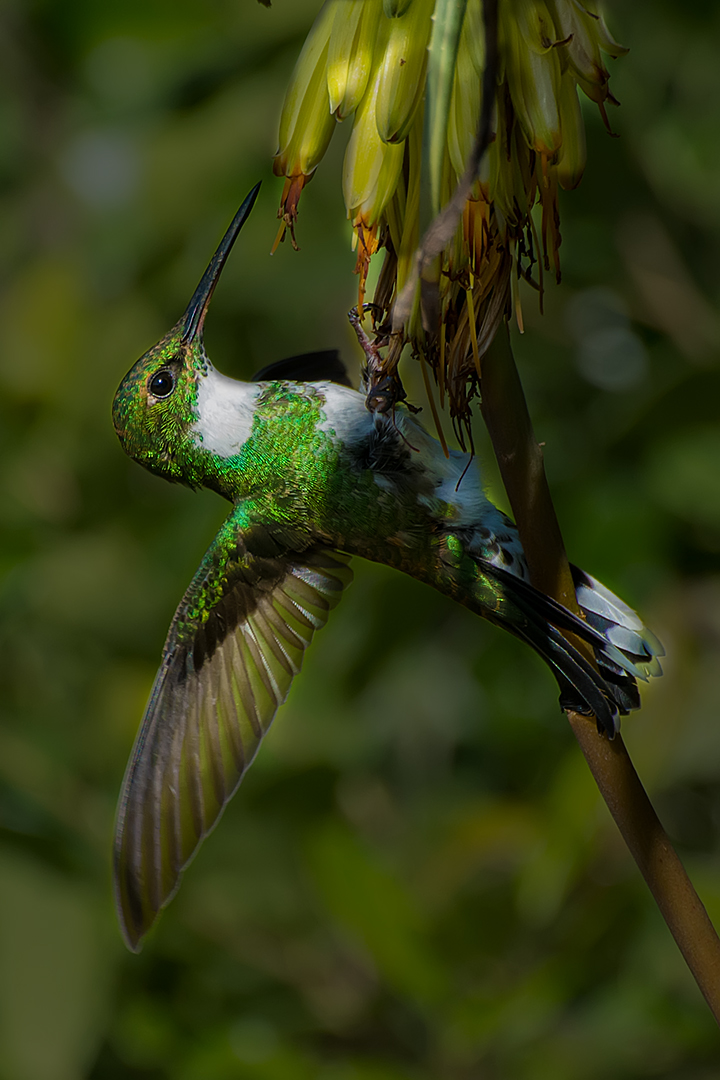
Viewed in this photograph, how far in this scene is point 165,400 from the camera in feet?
4.66

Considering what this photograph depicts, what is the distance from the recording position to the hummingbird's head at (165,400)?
4.61 feet

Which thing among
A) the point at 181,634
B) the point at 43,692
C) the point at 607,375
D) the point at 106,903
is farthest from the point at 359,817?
the point at 181,634

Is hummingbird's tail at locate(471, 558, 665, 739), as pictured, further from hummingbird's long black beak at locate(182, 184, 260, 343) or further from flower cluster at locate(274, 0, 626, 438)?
hummingbird's long black beak at locate(182, 184, 260, 343)

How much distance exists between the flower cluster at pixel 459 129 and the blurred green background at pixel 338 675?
97cm

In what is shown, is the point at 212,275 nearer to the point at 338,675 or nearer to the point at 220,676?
the point at 220,676

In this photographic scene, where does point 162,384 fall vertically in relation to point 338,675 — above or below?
above

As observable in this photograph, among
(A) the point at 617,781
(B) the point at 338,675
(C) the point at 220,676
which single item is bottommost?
(B) the point at 338,675

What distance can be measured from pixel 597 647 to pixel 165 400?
0.70 m

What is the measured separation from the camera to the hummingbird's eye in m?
1.42

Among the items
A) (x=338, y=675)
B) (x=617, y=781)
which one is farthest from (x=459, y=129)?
(x=338, y=675)

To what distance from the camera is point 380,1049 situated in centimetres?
182

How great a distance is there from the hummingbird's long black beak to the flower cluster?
270 mm

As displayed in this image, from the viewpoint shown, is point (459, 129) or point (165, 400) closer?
point (459, 129)

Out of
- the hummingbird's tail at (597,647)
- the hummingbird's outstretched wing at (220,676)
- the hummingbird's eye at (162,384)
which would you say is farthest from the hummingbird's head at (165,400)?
the hummingbird's tail at (597,647)
